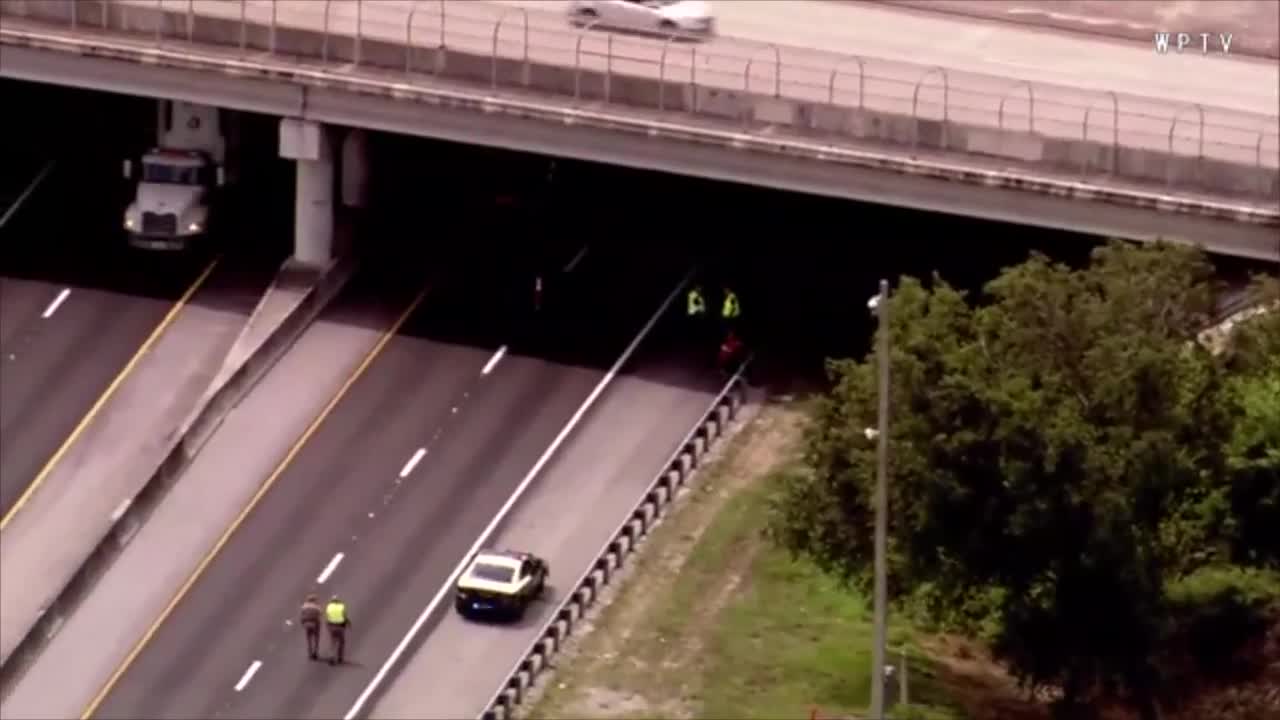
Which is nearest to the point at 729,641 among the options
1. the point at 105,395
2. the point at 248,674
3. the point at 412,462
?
the point at 248,674

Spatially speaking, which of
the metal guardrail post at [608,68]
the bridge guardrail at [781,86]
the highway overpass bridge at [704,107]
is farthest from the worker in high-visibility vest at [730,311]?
the metal guardrail post at [608,68]

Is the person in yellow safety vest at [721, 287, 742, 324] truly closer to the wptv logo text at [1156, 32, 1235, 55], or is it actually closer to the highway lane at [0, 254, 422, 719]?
the highway lane at [0, 254, 422, 719]

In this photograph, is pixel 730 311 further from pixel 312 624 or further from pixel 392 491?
pixel 312 624

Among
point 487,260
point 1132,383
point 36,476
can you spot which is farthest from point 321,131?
point 1132,383

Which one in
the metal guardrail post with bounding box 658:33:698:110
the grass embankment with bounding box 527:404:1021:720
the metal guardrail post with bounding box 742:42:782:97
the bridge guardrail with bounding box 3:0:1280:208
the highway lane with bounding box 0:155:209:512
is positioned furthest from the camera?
the metal guardrail post with bounding box 742:42:782:97

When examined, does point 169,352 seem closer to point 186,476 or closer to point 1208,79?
point 186,476

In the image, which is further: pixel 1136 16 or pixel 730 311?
pixel 1136 16

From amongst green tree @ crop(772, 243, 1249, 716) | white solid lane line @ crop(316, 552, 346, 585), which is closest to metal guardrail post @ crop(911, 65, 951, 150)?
green tree @ crop(772, 243, 1249, 716)

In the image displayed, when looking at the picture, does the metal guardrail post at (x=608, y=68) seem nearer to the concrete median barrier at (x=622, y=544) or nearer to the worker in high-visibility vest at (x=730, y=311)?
the worker in high-visibility vest at (x=730, y=311)
